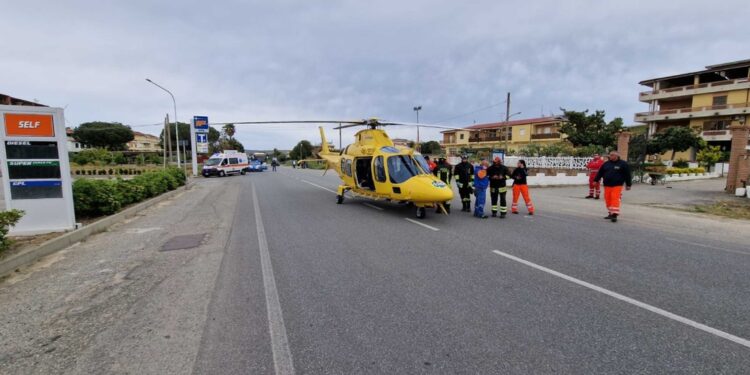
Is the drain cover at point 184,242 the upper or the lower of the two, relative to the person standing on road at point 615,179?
lower

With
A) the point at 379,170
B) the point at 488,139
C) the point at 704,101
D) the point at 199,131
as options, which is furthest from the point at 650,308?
the point at 488,139

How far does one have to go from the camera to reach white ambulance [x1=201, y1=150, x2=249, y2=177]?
104ft

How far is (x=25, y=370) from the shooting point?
2.67 metres

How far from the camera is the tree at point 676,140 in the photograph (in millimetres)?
31562

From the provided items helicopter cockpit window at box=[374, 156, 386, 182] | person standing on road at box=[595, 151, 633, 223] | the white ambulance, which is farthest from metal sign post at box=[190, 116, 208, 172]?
person standing on road at box=[595, 151, 633, 223]

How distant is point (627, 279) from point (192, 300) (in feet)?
17.9

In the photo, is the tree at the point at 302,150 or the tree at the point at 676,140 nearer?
the tree at the point at 676,140

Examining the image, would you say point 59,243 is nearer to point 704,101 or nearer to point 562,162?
point 562,162

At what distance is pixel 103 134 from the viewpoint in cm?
7388

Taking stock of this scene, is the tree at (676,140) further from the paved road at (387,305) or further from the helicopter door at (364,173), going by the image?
the helicopter door at (364,173)

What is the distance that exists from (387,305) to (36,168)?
7704 mm

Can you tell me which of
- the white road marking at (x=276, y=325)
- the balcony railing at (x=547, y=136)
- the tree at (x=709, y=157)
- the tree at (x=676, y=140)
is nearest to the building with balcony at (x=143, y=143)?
the balcony railing at (x=547, y=136)

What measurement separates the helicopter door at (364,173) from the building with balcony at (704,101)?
136 ft

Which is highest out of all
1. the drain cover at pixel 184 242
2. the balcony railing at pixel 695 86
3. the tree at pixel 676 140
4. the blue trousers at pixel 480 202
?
the balcony railing at pixel 695 86
